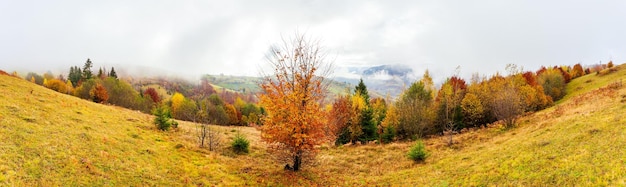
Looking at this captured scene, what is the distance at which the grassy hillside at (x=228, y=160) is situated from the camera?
46.7ft

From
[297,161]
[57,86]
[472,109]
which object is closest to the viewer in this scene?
[297,161]

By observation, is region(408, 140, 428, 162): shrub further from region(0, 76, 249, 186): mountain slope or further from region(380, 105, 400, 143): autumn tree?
region(380, 105, 400, 143): autumn tree

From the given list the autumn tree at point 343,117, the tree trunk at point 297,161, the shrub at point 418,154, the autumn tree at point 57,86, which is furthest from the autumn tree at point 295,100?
the autumn tree at point 57,86

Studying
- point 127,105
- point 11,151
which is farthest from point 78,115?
point 127,105

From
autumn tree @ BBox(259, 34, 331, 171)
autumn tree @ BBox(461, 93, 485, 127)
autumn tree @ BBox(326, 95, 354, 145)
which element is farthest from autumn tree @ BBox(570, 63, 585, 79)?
autumn tree @ BBox(259, 34, 331, 171)

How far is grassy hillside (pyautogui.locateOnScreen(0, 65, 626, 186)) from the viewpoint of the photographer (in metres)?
14.2

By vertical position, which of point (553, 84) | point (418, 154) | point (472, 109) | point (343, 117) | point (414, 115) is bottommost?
point (418, 154)

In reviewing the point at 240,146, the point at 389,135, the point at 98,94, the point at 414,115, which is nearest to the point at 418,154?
the point at 240,146

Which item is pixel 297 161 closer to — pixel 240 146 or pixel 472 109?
pixel 240 146

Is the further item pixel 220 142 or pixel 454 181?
pixel 220 142

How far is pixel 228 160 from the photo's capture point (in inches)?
1035

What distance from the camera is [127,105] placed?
3029 inches

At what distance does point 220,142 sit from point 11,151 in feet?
65.7

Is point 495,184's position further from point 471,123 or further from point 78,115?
point 471,123
